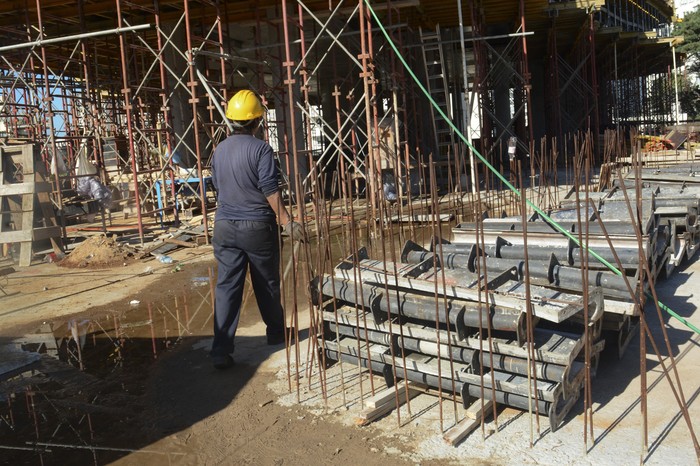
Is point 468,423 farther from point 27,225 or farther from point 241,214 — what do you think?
point 27,225

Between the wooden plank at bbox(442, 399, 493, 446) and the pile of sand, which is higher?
the pile of sand

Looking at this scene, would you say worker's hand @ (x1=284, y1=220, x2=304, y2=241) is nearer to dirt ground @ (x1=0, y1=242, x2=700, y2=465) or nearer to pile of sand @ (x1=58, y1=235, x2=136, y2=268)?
dirt ground @ (x1=0, y1=242, x2=700, y2=465)

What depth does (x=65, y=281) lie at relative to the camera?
807 centimetres

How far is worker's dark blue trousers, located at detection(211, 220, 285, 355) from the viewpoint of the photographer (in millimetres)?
4605

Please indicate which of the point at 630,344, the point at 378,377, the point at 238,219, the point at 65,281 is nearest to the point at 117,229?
the point at 65,281

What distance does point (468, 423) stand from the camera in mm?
3379

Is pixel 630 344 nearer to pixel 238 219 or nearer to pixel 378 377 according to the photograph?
pixel 378 377

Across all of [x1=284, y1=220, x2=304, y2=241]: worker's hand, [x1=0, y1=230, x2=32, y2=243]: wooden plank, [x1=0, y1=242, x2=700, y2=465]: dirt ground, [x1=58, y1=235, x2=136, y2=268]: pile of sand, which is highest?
[x1=284, y1=220, x2=304, y2=241]: worker's hand

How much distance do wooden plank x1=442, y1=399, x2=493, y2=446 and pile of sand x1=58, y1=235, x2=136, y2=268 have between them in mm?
6728

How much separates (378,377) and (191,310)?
2.75m

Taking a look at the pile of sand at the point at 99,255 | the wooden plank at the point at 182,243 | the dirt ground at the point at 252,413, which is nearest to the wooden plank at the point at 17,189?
the pile of sand at the point at 99,255

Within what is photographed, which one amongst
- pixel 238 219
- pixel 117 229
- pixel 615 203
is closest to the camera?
pixel 238 219

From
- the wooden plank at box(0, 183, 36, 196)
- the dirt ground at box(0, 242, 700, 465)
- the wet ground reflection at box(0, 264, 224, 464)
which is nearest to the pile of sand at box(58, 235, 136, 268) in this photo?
the wooden plank at box(0, 183, 36, 196)

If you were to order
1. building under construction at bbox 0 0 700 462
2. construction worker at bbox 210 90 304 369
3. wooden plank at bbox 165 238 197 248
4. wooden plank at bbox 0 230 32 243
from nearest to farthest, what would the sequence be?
1. building under construction at bbox 0 0 700 462
2. construction worker at bbox 210 90 304 369
3. wooden plank at bbox 0 230 32 243
4. wooden plank at bbox 165 238 197 248
